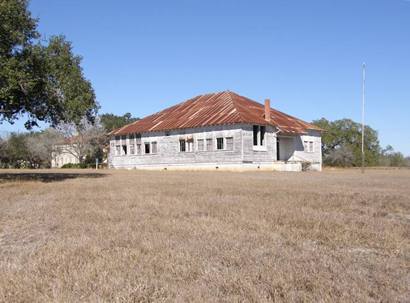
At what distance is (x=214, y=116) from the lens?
131ft

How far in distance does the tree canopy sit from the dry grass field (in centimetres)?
1021

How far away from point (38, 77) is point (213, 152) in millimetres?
21207

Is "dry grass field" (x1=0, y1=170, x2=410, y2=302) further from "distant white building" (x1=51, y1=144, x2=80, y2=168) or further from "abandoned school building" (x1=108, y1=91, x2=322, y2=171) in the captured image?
"distant white building" (x1=51, y1=144, x2=80, y2=168)

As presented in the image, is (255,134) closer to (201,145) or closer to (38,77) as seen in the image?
(201,145)

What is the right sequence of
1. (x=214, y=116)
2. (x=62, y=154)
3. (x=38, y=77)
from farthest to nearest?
(x=62, y=154) → (x=214, y=116) → (x=38, y=77)

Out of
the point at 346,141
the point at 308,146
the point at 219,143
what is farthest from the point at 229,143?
the point at 346,141

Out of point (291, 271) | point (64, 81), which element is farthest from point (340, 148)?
point (291, 271)

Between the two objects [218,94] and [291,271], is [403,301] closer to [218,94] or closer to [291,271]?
[291,271]

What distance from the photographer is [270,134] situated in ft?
131

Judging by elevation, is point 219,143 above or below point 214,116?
below

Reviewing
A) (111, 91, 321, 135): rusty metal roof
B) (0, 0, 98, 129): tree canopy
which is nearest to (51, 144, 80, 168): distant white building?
(111, 91, 321, 135): rusty metal roof

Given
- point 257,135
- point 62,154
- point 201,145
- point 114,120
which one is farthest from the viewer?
point 114,120

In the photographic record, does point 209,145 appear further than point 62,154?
No

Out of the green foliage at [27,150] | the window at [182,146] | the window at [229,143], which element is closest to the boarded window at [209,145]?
the window at [229,143]
